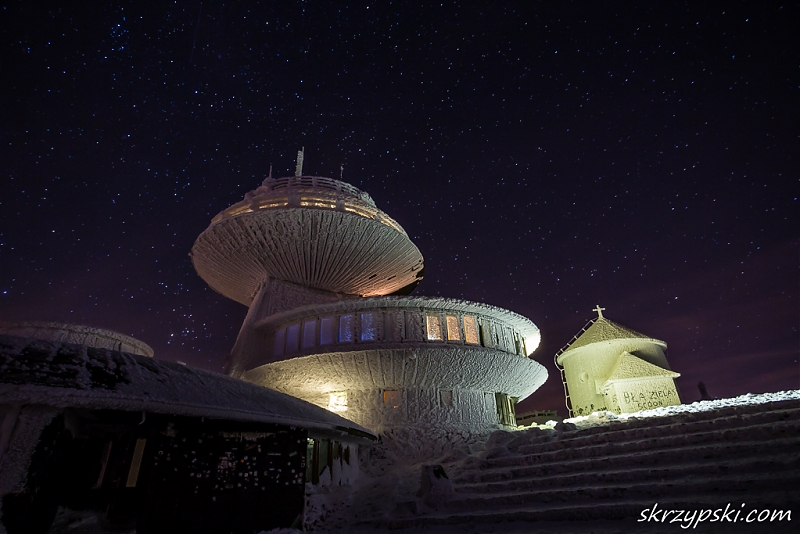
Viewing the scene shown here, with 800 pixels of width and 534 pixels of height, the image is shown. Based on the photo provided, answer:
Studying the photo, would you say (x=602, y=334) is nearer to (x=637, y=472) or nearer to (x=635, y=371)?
(x=635, y=371)

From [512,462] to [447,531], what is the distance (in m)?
3.81

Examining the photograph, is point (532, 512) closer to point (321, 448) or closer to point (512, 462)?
point (512, 462)

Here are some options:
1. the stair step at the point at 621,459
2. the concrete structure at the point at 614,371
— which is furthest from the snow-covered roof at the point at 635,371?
the stair step at the point at 621,459

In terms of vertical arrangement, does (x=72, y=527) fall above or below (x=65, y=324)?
below

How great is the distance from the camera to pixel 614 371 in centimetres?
2517

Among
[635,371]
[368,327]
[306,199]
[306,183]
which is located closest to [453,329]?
[368,327]

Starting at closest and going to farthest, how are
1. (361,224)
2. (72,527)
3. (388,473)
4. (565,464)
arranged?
(72,527), (565,464), (388,473), (361,224)

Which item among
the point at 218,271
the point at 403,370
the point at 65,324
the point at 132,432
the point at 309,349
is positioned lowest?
the point at 132,432

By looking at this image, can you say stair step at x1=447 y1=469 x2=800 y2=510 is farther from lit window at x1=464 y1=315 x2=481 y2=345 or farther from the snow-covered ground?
lit window at x1=464 y1=315 x2=481 y2=345

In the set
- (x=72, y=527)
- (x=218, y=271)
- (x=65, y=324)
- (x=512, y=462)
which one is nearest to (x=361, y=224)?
(x=218, y=271)

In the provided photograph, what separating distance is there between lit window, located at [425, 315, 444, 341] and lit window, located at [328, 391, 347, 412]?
→ 4842 millimetres

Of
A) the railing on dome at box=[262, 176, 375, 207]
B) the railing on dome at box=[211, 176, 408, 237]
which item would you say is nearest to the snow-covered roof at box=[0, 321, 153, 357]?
the railing on dome at box=[211, 176, 408, 237]

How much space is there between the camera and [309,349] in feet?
61.7

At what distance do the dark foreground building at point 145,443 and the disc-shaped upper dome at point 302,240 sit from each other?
13155 millimetres
